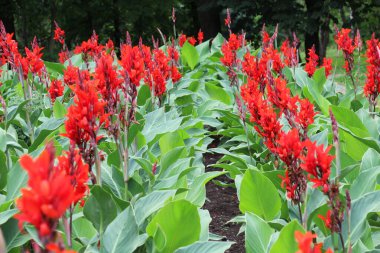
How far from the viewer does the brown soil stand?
3998 millimetres

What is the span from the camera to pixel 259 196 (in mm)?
3365

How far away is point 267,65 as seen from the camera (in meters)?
4.54

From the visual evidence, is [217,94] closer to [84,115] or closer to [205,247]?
[205,247]

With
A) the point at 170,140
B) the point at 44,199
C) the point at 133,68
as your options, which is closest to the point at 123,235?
the point at 133,68

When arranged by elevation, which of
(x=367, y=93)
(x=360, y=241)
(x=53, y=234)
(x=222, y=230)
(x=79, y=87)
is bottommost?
(x=222, y=230)

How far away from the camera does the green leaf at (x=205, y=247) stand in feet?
8.49

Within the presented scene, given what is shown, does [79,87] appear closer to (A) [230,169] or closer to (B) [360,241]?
(B) [360,241]

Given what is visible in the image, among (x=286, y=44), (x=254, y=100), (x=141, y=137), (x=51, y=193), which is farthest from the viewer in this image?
(x=286, y=44)

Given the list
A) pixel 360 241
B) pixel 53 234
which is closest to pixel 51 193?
pixel 53 234

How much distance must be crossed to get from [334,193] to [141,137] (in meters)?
2.48

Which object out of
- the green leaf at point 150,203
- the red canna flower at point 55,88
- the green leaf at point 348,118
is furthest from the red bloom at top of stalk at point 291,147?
the red canna flower at point 55,88

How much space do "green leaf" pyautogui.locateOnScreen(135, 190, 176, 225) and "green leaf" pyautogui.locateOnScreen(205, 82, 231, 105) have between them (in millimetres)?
3700

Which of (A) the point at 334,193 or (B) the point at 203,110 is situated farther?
(B) the point at 203,110

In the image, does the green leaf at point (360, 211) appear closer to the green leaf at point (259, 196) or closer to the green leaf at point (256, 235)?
the green leaf at point (256, 235)
